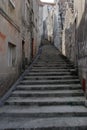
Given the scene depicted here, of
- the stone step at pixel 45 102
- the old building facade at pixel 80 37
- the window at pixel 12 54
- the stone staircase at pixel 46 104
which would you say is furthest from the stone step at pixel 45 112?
the window at pixel 12 54

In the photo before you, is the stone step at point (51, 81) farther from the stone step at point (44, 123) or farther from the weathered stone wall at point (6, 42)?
the stone step at point (44, 123)

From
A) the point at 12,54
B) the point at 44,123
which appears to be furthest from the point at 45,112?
the point at 12,54

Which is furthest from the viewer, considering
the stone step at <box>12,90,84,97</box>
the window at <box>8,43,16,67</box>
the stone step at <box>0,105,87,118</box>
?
the window at <box>8,43,16,67</box>

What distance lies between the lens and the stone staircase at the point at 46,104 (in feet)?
14.0

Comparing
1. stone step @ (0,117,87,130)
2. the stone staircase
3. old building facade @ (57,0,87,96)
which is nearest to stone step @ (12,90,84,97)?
the stone staircase

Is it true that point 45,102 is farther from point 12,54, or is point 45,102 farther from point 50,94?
point 12,54

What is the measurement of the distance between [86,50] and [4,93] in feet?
9.23

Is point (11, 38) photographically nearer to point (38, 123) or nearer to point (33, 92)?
point (33, 92)

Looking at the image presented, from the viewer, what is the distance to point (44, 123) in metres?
4.30

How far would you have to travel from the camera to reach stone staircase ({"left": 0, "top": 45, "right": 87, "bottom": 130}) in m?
4.28

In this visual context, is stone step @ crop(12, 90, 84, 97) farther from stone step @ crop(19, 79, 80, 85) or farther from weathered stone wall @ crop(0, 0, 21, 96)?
stone step @ crop(19, 79, 80, 85)

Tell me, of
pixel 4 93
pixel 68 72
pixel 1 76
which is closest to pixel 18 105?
pixel 4 93

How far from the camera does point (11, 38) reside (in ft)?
21.0

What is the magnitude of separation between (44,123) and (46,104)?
118cm
